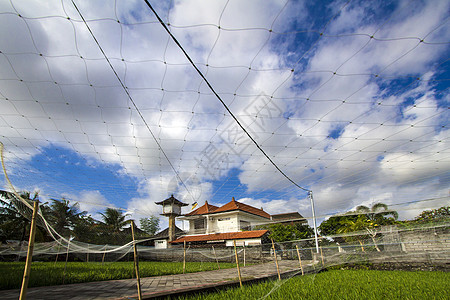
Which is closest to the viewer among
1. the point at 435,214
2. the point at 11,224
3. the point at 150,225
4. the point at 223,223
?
the point at 435,214

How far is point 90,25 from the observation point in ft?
12.1

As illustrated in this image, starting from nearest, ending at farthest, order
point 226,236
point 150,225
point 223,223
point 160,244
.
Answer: point 226,236 → point 223,223 → point 160,244 → point 150,225

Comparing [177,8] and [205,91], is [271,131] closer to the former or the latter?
[205,91]

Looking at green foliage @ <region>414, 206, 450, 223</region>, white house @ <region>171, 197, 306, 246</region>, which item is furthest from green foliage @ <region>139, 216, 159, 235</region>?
green foliage @ <region>414, 206, 450, 223</region>

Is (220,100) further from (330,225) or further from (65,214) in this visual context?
(330,225)

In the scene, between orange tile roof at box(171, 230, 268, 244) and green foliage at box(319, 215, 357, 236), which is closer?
orange tile roof at box(171, 230, 268, 244)

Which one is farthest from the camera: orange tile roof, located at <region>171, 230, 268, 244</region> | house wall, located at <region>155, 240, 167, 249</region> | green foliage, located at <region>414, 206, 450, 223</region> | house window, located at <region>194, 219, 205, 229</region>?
house window, located at <region>194, 219, 205, 229</region>

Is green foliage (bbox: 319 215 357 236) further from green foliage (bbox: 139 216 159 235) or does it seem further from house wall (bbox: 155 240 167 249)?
green foliage (bbox: 139 216 159 235)

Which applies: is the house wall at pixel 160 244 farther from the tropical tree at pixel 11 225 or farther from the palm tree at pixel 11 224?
the palm tree at pixel 11 224

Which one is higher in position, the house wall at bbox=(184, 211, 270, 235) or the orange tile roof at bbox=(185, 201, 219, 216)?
the orange tile roof at bbox=(185, 201, 219, 216)

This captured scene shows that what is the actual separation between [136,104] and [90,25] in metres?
2.16

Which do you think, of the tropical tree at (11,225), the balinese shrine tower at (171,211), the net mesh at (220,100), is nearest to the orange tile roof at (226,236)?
the balinese shrine tower at (171,211)

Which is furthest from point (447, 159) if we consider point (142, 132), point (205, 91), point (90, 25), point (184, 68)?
point (90, 25)

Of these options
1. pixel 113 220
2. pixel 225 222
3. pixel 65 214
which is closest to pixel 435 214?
pixel 225 222
